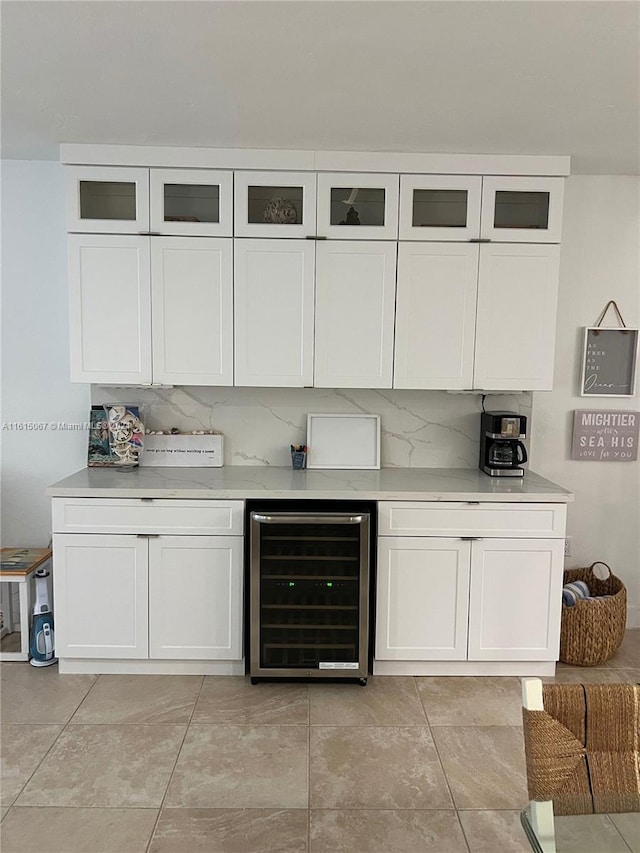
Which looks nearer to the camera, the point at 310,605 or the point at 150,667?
the point at 310,605

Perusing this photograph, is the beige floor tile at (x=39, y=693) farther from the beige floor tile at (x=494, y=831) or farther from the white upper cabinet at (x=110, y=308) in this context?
the beige floor tile at (x=494, y=831)

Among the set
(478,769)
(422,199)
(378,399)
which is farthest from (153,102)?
(478,769)

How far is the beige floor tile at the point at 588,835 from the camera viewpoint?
1.18m

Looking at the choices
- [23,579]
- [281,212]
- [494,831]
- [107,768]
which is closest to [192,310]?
[281,212]

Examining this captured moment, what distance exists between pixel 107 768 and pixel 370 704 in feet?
3.71

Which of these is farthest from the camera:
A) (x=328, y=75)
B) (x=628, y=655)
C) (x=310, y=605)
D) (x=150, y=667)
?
(x=628, y=655)

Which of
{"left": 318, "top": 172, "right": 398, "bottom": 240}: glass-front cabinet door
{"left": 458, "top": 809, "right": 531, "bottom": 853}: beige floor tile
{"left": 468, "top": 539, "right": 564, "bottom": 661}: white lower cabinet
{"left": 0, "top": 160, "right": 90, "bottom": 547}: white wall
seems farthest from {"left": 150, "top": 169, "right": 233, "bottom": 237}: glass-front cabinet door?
{"left": 458, "top": 809, "right": 531, "bottom": 853}: beige floor tile

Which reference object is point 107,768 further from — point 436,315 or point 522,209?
point 522,209

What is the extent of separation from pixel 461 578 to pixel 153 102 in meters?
2.47

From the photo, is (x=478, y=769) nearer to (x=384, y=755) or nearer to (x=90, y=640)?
(x=384, y=755)

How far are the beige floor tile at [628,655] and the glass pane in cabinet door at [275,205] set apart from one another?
2745mm

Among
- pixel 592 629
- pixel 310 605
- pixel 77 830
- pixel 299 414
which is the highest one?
pixel 299 414

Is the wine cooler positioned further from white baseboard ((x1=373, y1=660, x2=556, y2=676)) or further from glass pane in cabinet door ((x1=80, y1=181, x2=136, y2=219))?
glass pane in cabinet door ((x1=80, y1=181, x2=136, y2=219))

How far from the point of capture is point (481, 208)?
3102 mm
